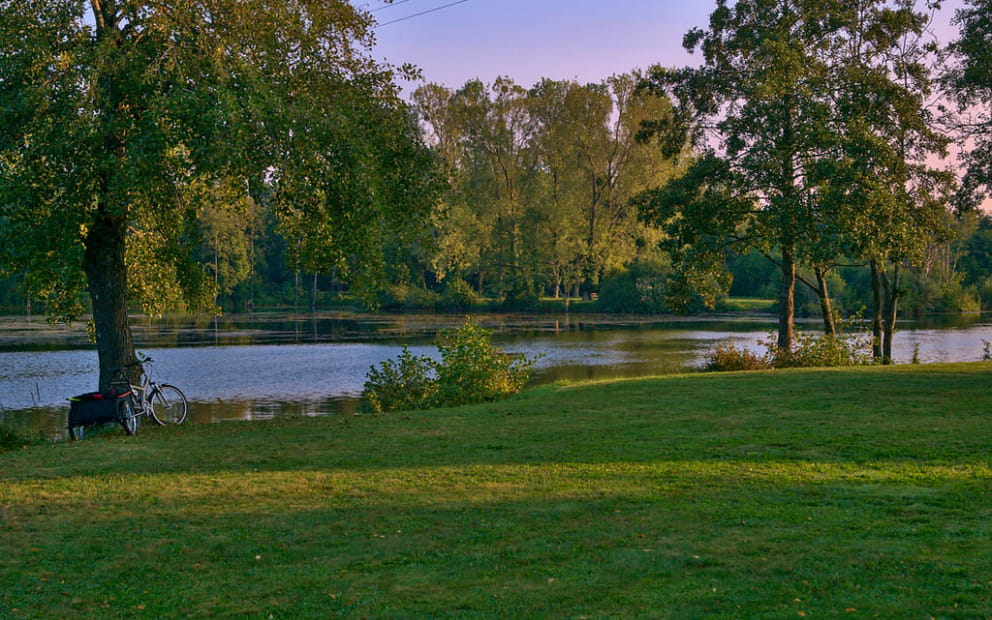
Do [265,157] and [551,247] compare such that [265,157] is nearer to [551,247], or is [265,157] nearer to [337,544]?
[337,544]

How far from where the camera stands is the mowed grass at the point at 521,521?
524cm

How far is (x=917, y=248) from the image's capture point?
2283 centimetres

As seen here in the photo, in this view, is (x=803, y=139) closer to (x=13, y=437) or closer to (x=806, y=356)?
(x=806, y=356)

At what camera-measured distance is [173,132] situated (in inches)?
440

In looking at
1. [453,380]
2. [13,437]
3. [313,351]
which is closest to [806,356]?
[453,380]

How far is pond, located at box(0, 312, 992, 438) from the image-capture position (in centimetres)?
2331

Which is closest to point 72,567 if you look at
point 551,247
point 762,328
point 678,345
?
point 678,345

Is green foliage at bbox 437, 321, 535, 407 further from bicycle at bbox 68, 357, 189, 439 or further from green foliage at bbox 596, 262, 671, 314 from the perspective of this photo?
green foliage at bbox 596, 262, 671, 314

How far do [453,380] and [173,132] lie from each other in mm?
8789

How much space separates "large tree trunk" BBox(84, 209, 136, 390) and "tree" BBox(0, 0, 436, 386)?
0.08 feet

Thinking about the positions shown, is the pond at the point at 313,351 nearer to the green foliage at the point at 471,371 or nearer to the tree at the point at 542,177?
the green foliage at the point at 471,371

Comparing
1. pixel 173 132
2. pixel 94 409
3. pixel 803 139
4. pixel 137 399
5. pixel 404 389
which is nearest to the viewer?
pixel 173 132

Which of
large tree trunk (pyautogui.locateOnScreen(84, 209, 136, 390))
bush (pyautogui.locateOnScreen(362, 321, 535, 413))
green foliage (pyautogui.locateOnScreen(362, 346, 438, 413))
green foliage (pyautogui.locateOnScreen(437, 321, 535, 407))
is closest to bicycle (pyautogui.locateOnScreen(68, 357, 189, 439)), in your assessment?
large tree trunk (pyautogui.locateOnScreen(84, 209, 136, 390))

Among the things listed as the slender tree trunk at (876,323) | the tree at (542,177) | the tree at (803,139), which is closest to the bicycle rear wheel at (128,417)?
the tree at (803,139)
